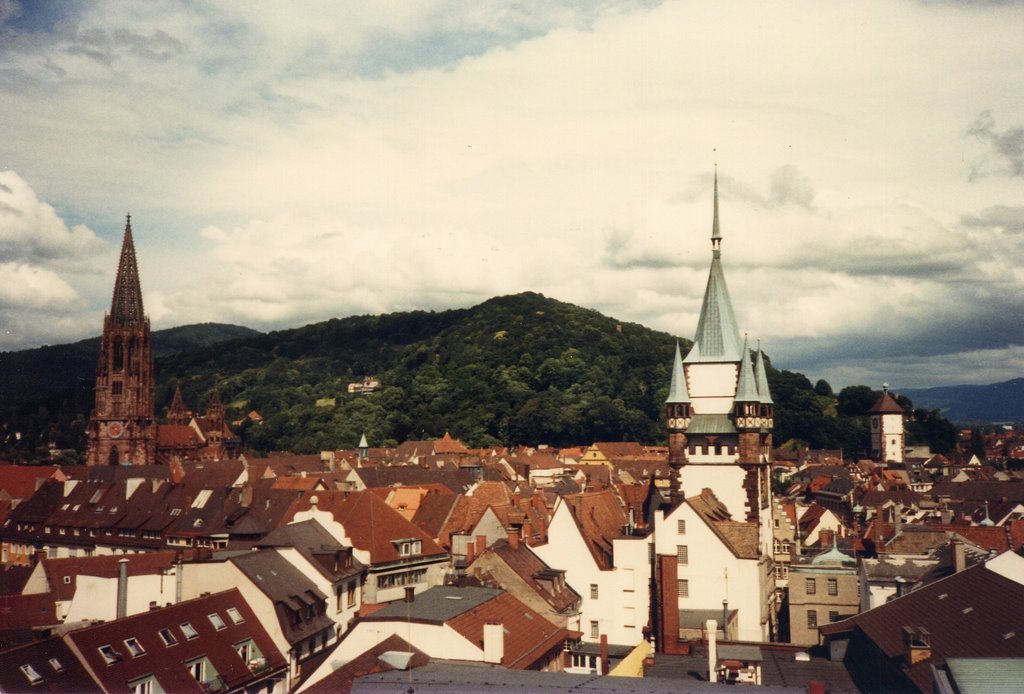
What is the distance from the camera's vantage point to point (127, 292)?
191 m

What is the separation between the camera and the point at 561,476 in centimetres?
14625

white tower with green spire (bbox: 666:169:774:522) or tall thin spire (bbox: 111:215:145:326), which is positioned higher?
tall thin spire (bbox: 111:215:145:326)

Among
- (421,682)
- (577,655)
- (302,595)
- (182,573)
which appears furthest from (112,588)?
(421,682)

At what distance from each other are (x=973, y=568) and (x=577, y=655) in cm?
A: 2072

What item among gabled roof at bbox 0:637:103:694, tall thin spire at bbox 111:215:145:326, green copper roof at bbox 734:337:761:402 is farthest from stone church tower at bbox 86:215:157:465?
gabled roof at bbox 0:637:103:694

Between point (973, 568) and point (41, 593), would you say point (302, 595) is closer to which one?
point (41, 593)

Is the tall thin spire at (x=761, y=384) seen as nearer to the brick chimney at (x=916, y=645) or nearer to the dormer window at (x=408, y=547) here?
the dormer window at (x=408, y=547)

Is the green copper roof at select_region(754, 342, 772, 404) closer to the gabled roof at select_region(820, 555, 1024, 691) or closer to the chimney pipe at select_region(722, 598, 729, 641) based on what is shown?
the chimney pipe at select_region(722, 598, 729, 641)

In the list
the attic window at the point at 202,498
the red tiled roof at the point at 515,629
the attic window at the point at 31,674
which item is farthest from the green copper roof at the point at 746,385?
the attic window at the point at 202,498

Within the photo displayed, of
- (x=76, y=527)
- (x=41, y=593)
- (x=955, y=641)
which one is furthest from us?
(x=76, y=527)

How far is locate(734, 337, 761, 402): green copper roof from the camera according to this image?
66062mm

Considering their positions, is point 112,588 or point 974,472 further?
point 974,472

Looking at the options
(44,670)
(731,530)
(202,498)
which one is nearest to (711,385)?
(731,530)

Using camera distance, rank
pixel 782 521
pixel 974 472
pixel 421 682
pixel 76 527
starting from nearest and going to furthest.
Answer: pixel 421 682 < pixel 782 521 < pixel 76 527 < pixel 974 472
